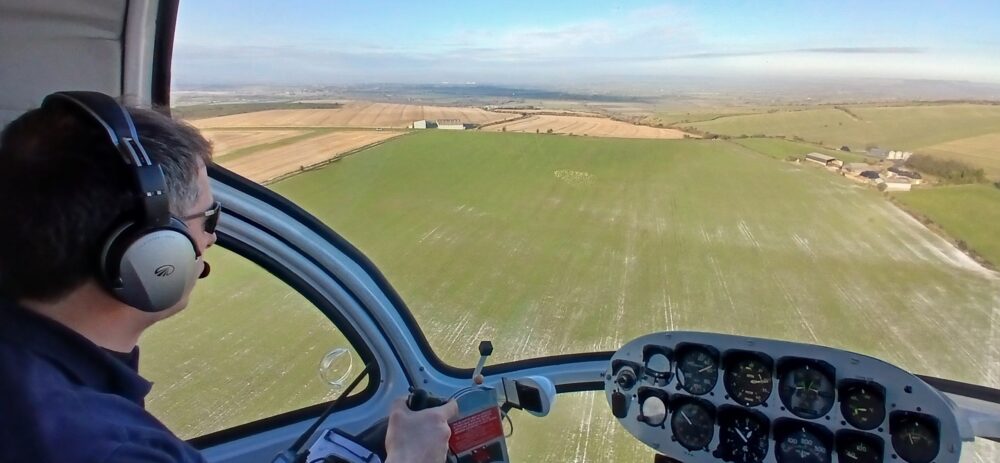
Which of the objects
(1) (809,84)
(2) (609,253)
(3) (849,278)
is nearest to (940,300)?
(3) (849,278)

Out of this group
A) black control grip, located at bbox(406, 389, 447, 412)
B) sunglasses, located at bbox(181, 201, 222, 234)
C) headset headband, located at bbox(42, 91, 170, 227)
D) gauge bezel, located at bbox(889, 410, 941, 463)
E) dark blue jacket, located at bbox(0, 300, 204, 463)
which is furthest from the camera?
gauge bezel, located at bbox(889, 410, 941, 463)

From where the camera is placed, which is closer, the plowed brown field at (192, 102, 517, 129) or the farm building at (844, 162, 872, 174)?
the farm building at (844, 162, 872, 174)

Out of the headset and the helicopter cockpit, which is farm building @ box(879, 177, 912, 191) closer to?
the helicopter cockpit

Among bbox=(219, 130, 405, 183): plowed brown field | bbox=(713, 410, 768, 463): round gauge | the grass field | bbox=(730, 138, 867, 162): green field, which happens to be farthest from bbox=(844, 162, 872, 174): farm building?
bbox=(219, 130, 405, 183): plowed brown field

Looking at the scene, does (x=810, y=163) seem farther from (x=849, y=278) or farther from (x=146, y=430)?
(x=146, y=430)

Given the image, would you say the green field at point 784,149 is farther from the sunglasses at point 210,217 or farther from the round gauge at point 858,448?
the sunglasses at point 210,217

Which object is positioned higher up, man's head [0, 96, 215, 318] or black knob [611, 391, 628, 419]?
man's head [0, 96, 215, 318]

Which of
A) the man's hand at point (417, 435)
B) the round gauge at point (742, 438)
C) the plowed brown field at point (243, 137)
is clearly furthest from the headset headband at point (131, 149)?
the round gauge at point (742, 438)
